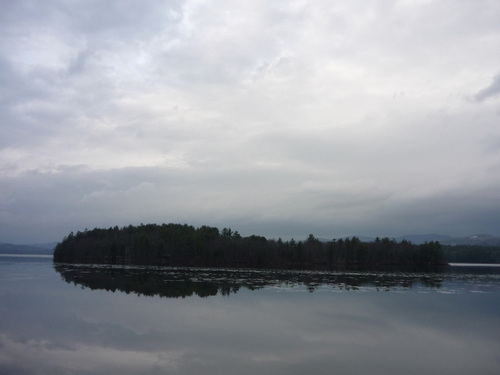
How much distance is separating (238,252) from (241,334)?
79886 millimetres

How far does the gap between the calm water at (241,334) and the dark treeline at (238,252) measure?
66370mm

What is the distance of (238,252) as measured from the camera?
95.9 metres

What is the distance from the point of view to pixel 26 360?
12.5 metres

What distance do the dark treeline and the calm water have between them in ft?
218

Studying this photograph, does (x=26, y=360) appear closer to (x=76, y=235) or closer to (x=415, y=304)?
(x=415, y=304)

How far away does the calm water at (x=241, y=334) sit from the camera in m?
12.6

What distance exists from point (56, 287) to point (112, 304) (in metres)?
11.0

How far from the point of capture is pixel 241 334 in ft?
54.2

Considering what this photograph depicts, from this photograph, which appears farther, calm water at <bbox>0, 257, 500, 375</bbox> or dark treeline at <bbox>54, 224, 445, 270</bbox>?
dark treeline at <bbox>54, 224, 445, 270</bbox>

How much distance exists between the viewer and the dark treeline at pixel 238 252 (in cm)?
9512

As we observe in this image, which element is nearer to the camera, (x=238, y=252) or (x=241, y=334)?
(x=241, y=334)

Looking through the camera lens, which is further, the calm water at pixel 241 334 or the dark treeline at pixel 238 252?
the dark treeline at pixel 238 252

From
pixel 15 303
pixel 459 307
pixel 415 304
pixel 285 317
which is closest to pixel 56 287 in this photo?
pixel 15 303

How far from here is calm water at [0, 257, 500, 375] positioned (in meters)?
12.6
